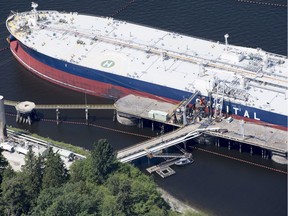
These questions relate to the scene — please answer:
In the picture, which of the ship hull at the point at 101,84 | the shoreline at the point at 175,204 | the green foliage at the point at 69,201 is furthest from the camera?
the ship hull at the point at 101,84

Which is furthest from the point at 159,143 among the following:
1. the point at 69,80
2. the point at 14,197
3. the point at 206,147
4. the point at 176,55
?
the point at 14,197

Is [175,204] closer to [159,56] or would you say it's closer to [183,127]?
[183,127]

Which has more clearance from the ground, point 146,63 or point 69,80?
point 146,63

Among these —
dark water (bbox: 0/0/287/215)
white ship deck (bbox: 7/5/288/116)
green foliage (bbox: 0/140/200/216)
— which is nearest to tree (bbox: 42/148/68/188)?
green foliage (bbox: 0/140/200/216)

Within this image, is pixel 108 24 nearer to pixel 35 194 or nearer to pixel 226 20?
pixel 226 20

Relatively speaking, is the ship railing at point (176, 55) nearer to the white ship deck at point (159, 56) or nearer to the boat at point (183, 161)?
the white ship deck at point (159, 56)

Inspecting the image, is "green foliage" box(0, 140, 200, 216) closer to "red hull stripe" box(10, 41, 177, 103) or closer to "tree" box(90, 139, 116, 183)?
"tree" box(90, 139, 116, 183)

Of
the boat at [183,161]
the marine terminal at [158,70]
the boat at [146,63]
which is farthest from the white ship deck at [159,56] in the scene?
the boat at [183,161]
